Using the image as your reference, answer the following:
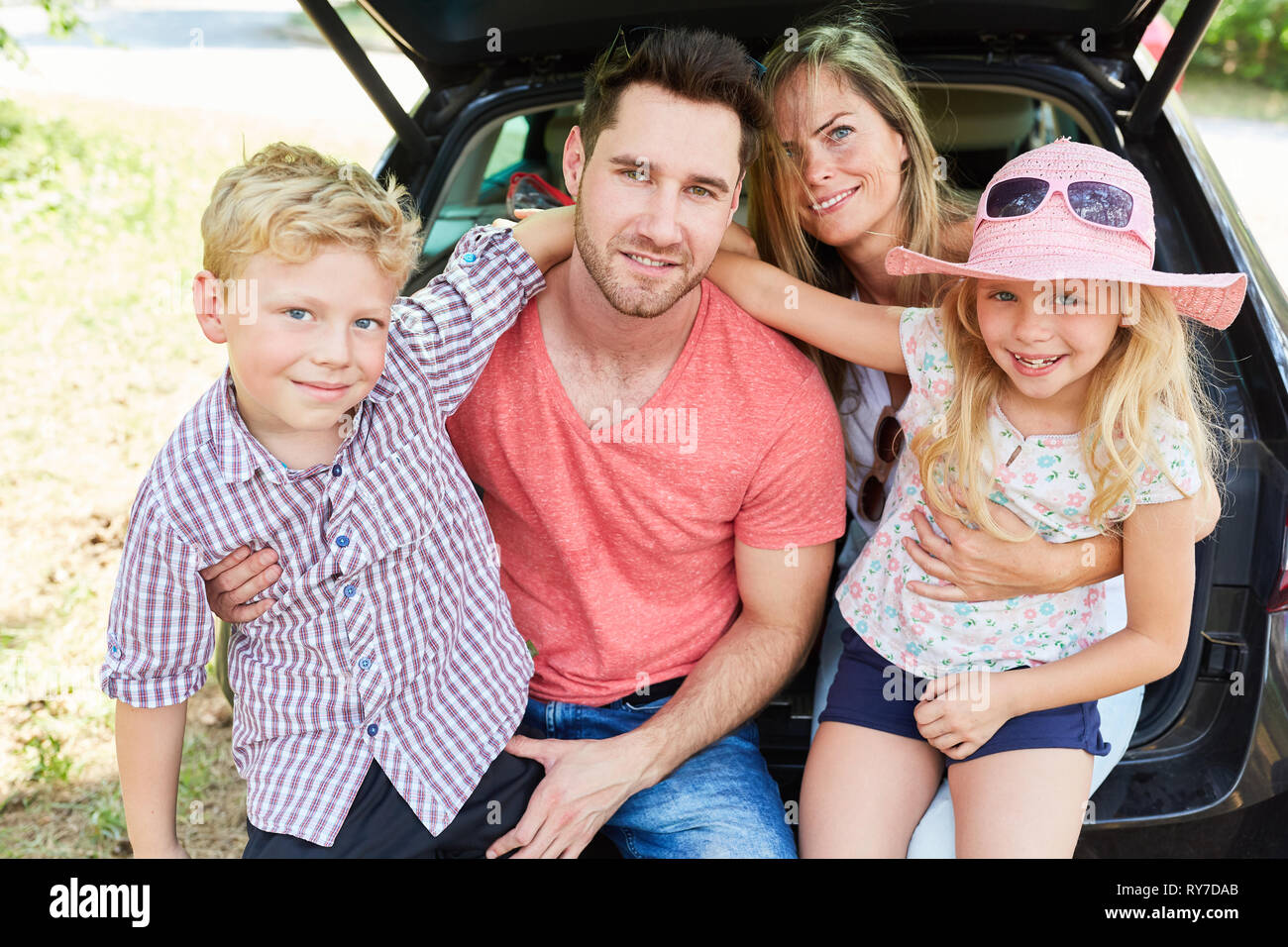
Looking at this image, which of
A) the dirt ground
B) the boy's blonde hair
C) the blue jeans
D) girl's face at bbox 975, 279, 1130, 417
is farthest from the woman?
the dirt ground

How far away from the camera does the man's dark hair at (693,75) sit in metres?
1.86

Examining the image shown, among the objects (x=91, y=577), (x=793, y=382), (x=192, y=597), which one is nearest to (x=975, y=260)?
(x=793, y=382)

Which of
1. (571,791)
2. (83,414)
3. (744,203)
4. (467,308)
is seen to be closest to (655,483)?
(467,308)

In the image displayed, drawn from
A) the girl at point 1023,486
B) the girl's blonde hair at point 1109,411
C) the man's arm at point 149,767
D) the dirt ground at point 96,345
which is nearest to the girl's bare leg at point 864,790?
the girl at point 1023,486

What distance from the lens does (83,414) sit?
164 inches

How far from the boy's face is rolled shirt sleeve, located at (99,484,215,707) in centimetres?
24

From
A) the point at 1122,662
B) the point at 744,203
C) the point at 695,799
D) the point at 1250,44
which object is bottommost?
the point at 695,799

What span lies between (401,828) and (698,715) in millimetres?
561

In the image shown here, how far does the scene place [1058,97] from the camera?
7.97 ft

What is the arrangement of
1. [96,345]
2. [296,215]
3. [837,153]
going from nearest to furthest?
[296,215] < [837,153] < [96,345]

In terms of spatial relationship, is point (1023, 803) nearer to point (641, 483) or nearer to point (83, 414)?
point (641, 483)

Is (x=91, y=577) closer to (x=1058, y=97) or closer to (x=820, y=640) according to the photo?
(x=820, y=640)

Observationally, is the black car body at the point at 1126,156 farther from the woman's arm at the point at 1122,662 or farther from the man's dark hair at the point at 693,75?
the man's dark hair at the point at 693,75

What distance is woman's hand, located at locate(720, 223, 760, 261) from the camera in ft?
7.02
